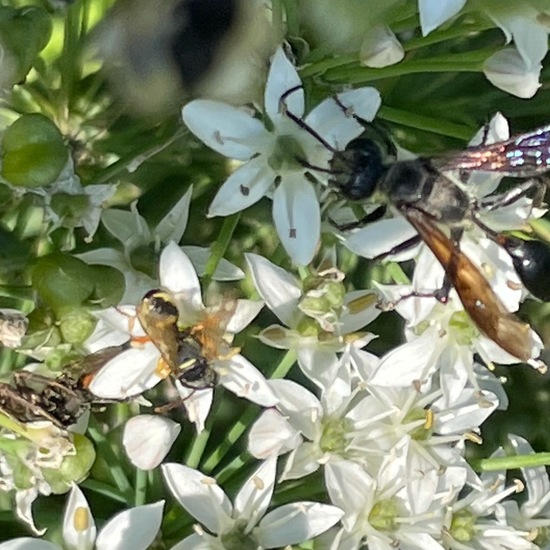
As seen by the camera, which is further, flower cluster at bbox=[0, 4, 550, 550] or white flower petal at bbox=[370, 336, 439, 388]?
white flower petal at bbox=[370, 336, 439, 388]

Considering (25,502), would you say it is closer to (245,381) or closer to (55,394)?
(55,394)

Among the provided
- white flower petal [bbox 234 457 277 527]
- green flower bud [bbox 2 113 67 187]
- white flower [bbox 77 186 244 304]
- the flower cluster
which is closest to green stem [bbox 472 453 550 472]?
Answer: the flower cluster

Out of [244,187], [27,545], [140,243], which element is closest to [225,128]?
[244,187]

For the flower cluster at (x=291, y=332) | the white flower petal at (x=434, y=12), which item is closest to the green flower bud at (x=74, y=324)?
the flower cluster at (x=291, y=332)

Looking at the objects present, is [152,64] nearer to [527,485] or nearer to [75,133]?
[75,133]

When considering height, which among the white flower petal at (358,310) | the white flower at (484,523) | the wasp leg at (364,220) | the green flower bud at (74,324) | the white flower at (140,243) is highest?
the green flower bud at (74,324)

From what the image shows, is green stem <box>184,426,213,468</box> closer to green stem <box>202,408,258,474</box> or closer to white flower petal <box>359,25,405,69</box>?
green stem <box>202,408,258,474</box>

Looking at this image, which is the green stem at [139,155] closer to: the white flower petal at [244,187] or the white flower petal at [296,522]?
the white flower petal at [244,187]

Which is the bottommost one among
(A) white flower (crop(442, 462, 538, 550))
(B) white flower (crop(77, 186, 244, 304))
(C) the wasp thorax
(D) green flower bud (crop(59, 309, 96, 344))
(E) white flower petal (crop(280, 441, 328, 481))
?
(A) white flower (crop(442, 462, 538, 550))
